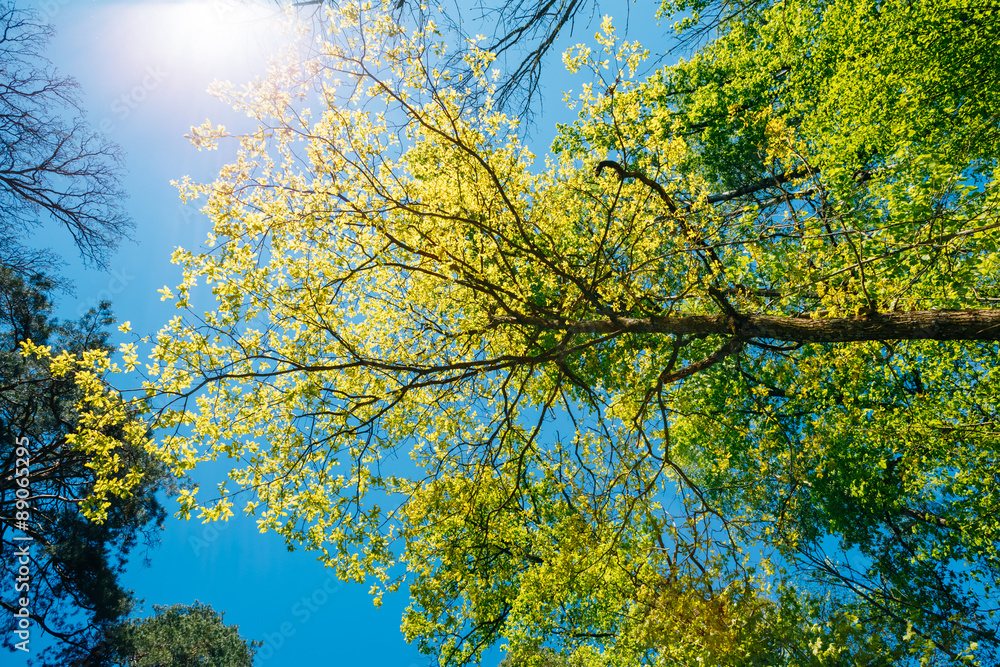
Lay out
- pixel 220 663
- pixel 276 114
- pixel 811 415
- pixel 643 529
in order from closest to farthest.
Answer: pixel 276 114 < pixel 643 529 < pixel 811 415 < pixel 220 663

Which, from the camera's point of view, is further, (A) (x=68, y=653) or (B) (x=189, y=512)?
(A) (x=68, y=653)

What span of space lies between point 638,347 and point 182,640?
16111 mm

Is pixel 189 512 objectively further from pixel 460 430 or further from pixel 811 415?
pixel 811 415

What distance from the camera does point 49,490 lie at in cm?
923

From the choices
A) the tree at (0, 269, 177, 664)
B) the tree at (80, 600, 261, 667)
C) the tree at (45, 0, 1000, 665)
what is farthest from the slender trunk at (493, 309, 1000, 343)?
the tree at (80, 600, 261, 667)

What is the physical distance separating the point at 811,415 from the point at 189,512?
501 inches

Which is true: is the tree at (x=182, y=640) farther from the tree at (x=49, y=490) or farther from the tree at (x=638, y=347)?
the tree at (x=638, y=347)

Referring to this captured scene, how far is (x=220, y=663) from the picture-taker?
14.3 m

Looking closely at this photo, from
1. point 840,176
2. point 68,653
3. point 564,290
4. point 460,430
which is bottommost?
point 68,653

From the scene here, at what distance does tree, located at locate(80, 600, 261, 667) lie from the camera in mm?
→ 10789

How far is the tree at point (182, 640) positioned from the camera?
1079 centimetres

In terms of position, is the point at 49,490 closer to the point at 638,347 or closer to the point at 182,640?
the point at 182,640

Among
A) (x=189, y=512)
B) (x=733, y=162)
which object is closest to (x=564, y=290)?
(x=189, y=512)

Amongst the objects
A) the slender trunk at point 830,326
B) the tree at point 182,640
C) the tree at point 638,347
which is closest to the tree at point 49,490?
the tree at point 182,640
